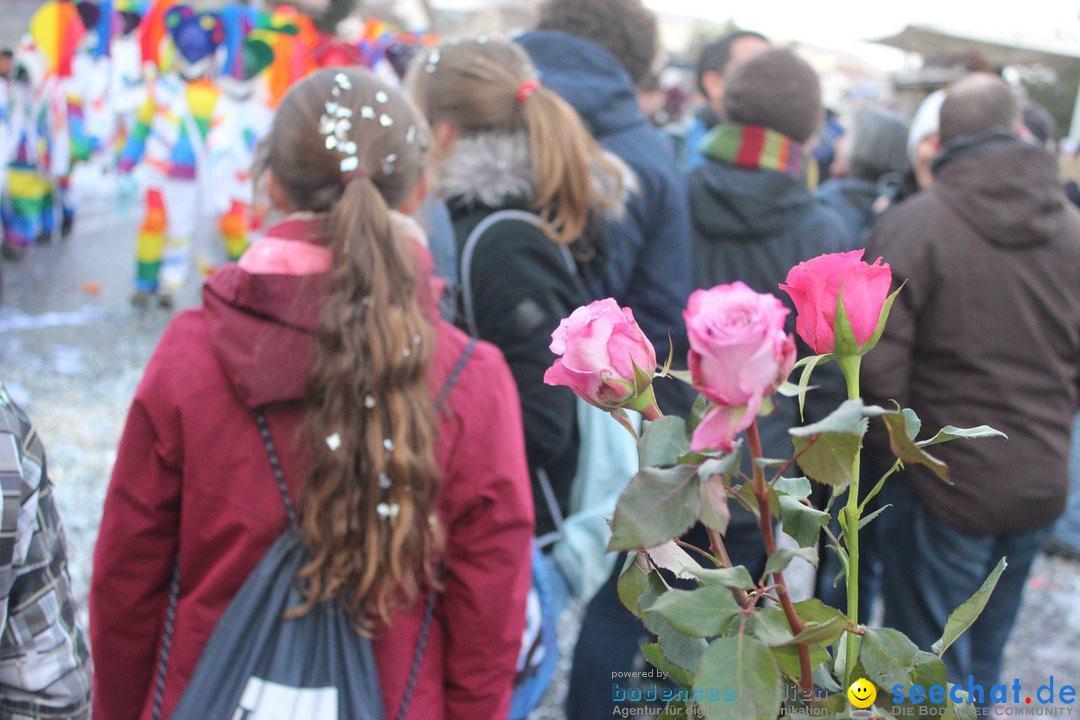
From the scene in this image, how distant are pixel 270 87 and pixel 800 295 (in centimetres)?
650

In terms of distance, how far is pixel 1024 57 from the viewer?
308 inches

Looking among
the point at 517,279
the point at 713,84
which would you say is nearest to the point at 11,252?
the point at 713,84

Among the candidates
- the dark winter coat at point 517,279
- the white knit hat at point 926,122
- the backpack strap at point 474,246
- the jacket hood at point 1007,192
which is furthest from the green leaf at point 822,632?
the white knit hat at point 926,122

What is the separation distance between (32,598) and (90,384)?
4152 mm

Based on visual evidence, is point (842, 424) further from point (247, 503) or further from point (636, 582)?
point (247, 503)

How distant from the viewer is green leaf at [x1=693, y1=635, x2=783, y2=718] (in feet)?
1.73

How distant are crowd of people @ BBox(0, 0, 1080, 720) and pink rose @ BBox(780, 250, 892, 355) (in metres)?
0.69

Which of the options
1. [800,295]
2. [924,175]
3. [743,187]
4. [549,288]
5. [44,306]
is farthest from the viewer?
[44,306]

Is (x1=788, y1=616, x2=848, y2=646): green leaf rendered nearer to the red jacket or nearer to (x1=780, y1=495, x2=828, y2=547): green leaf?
(x1=780, y1=495, x2=828, y2=547): green leaf

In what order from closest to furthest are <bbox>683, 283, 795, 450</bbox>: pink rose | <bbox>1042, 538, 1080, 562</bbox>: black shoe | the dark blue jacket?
<bbox>683, 283, 795, 450</bbox>: pink rose, the dark blue jacket, <bbox>1042, 538, 1080, 562</bbox>: black shoe

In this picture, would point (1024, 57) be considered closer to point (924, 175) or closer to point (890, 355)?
point (924, 175)

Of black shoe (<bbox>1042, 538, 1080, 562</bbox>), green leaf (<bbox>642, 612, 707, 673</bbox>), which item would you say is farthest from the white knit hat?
green leaf (<bbox>642, 612, 707, 673</bbox>)

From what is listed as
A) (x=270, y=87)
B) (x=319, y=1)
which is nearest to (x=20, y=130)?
(x=270, y=87)

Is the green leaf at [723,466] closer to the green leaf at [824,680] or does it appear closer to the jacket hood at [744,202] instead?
the green leaf at [824,680]
